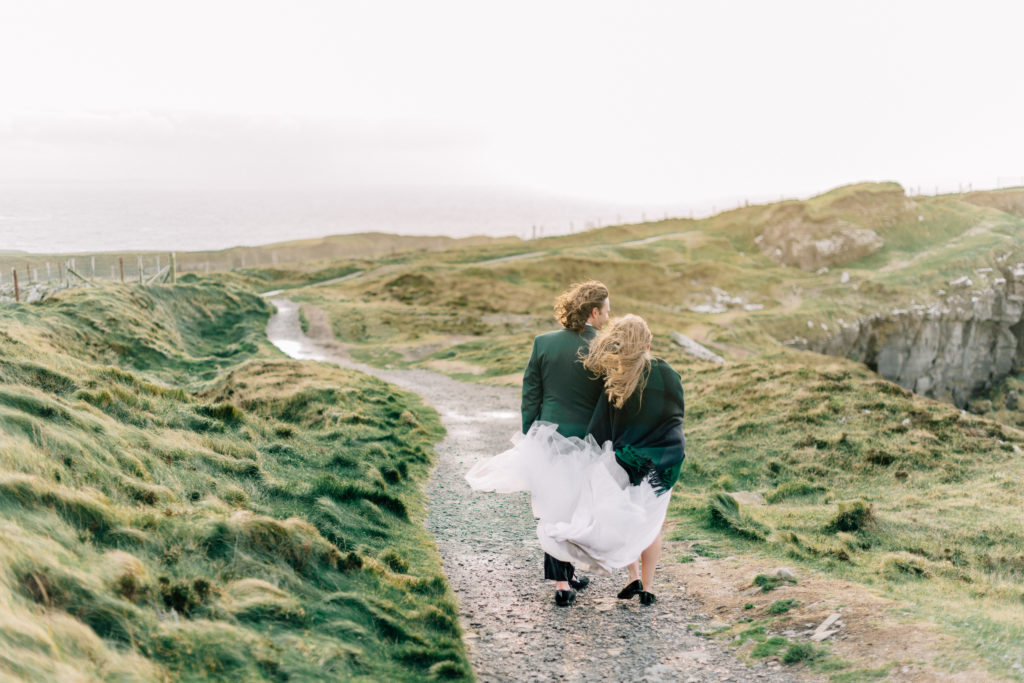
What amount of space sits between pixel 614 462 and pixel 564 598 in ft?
5.41

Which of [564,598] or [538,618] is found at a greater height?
[564,598]

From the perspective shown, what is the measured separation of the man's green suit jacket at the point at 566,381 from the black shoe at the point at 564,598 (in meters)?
1.72

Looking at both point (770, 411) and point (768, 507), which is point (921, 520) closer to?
point (768, 507)

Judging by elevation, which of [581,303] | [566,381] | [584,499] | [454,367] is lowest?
[454,367]

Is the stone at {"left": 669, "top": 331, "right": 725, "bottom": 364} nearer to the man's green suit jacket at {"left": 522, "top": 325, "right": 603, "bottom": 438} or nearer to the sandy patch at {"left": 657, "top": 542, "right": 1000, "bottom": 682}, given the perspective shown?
the sandy patch at {"left": 657, "top": 542, "right": 1000, "bottom": 682}

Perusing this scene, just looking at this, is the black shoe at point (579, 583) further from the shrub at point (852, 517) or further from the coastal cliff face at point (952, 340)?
the coastal cliff face at point (952, 340)

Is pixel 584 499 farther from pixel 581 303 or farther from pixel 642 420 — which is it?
pixel 581 303

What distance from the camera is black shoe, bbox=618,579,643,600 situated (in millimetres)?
7801

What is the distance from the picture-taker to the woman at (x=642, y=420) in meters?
6.97

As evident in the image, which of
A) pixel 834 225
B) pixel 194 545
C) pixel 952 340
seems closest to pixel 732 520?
pixel 194 545

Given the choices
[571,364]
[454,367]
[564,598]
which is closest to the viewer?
[571,364]

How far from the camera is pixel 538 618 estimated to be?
748cm

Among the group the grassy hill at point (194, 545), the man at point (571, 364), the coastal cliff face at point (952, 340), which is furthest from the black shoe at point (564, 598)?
the coastal cliff face at point (952, 340)

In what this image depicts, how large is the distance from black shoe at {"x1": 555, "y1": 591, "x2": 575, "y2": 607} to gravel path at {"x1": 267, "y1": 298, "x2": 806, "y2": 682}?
7 centimetres
